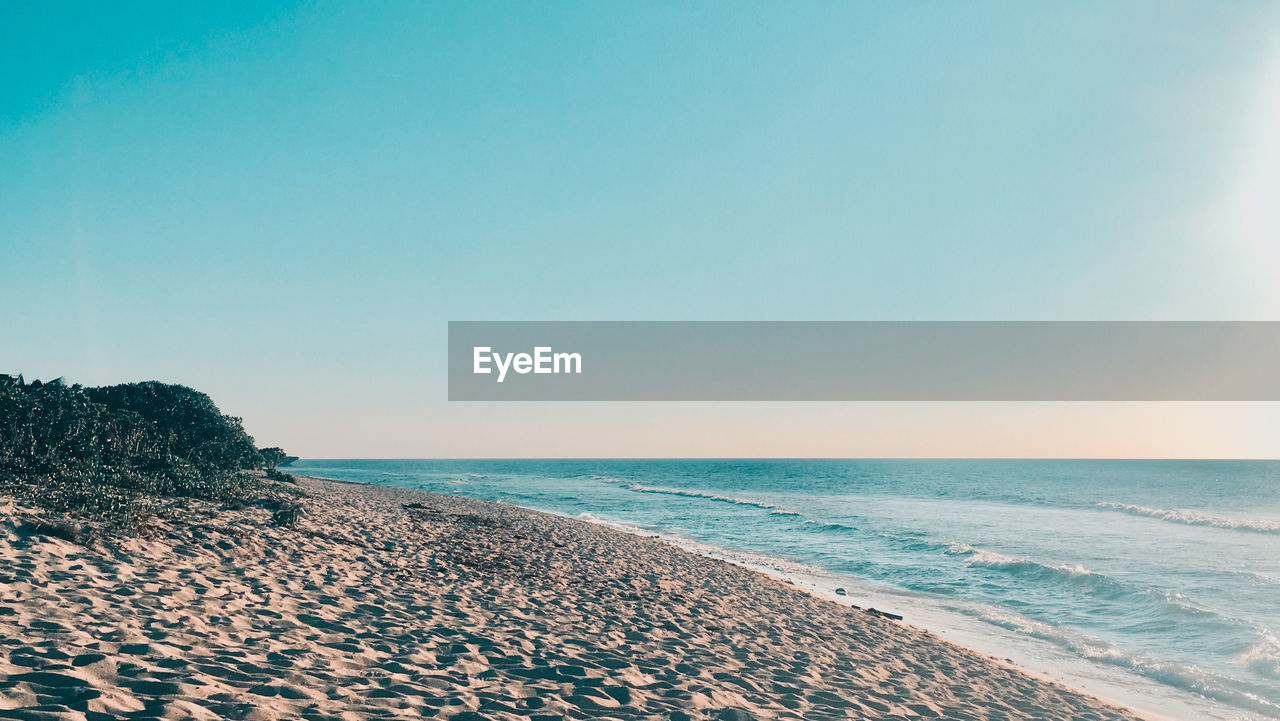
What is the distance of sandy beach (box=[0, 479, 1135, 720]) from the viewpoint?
18.1ft

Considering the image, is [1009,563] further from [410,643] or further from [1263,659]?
[410,643]

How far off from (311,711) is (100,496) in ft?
25.5

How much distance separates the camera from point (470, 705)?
6.02m

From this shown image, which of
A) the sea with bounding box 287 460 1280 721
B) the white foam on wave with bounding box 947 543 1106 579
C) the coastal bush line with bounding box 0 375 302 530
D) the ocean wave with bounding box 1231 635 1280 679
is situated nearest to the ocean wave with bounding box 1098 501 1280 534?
the sea with bounding box 287 460 1280 721

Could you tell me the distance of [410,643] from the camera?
759cm

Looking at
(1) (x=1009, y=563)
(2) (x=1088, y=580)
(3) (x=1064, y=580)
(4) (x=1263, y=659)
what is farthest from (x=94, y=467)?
(1) (x=1009, y=563)

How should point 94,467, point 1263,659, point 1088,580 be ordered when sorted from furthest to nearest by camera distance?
point 1088,580 → point 1263,659 → point 94,467

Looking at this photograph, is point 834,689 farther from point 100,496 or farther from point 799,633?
point 100,496

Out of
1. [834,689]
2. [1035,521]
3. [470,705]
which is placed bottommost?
[1035,521]

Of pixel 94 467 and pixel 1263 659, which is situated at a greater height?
pixel 94 467

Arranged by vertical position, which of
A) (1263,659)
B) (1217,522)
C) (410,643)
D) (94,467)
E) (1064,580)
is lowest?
(1217,522)

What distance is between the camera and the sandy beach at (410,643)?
5.52 m

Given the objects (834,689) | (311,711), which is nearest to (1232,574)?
(834,689)

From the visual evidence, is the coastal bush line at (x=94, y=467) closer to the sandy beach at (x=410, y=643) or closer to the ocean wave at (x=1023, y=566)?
the sandy beach at (x=410, y=643)
